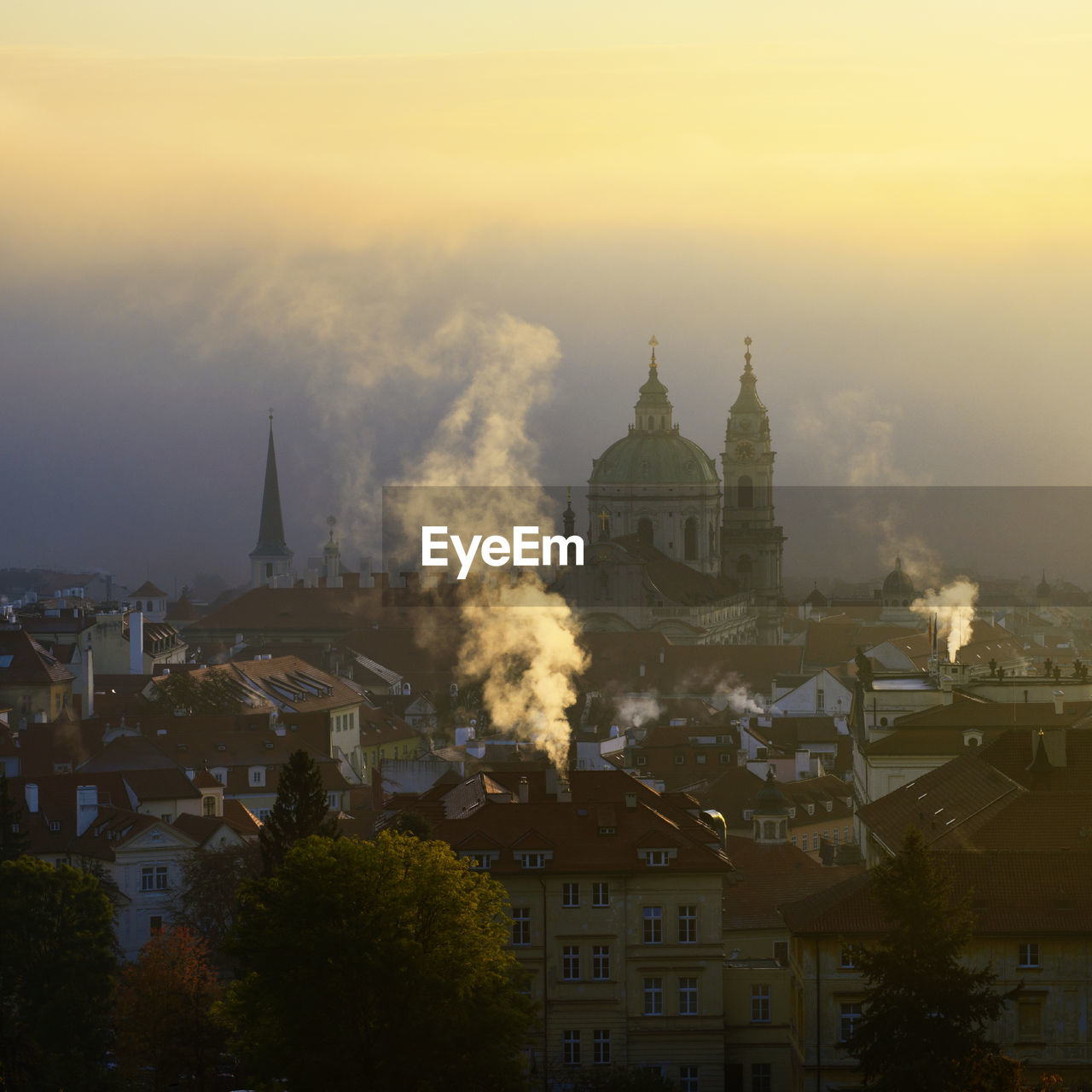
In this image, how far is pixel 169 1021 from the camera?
47750 mm

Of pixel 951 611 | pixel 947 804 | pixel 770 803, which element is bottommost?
pixel 947 804

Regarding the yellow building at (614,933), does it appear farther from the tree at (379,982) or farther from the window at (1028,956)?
the window at (1028,956)

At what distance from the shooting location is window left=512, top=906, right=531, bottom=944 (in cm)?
4656

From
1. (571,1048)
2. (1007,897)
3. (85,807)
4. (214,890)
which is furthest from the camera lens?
(85,807)

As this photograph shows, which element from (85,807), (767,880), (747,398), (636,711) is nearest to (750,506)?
(747,398)

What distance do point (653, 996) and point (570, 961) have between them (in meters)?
1.60

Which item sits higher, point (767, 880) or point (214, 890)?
point (214, 890)

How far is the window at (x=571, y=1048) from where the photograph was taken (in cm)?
4600

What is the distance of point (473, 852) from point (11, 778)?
84.3ft

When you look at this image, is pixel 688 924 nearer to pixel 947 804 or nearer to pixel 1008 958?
pixel 1008 958

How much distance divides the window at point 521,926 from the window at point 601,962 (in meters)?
1.21

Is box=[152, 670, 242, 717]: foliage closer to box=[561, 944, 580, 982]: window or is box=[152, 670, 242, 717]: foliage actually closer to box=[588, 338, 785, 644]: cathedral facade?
box=[561, 944, 580, 982]: window

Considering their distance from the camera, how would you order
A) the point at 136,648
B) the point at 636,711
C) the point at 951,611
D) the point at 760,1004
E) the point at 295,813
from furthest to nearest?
the point at 951,611, the point at 136,648, the point at 636,711, the point at 295,813, the point at 760,1004

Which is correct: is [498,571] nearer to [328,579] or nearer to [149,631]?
[149,631]
